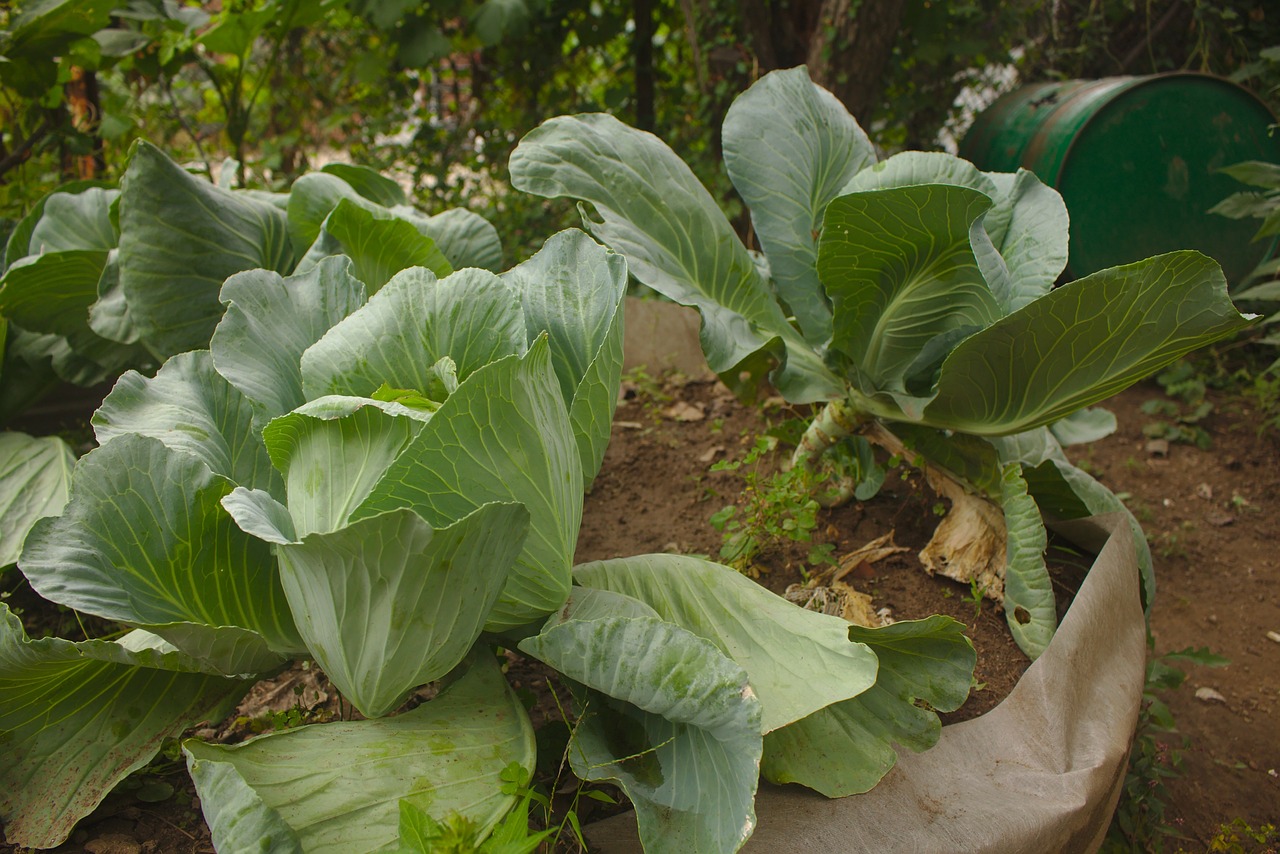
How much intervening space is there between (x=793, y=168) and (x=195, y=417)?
1.17 meters

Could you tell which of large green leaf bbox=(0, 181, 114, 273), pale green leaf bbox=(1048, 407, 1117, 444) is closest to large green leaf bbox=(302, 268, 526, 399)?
large green leaf bbox=(0, 181, 114, 273)

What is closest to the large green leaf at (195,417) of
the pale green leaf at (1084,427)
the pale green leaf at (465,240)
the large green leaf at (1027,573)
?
the pale green leaf at (465,240)

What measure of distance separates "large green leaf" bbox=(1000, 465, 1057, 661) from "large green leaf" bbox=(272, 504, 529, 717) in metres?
0.91

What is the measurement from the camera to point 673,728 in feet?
3.67

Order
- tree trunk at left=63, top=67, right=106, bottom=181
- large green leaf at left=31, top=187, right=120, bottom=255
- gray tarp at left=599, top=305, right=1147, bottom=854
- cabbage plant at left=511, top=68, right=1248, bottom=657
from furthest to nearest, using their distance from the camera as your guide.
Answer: tree trunk at left=63, top=67, right=106, bottom=181
large green leaf at left=31, top=187, right=120, bottom=255
cabbage plant at left=511, top=68, right=1248, bottom=657
gray tarp at left=599, top=305, right=1147, bottom=854

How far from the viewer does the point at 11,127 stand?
312 cm

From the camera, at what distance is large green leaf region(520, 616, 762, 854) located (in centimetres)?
98

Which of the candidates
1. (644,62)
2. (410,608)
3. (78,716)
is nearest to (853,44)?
(644,62)

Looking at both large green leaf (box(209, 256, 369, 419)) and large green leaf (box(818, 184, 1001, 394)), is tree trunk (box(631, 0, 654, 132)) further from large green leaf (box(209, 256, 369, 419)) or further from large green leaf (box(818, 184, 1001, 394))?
large green leaf (box(209, 256, 369, 419))

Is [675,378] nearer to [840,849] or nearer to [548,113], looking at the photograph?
[840,849]

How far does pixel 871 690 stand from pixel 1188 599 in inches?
79.4

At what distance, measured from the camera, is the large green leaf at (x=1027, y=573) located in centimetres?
150

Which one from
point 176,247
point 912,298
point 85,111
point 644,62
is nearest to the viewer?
point 912,298

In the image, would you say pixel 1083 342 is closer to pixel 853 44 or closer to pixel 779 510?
pixel 779 510
